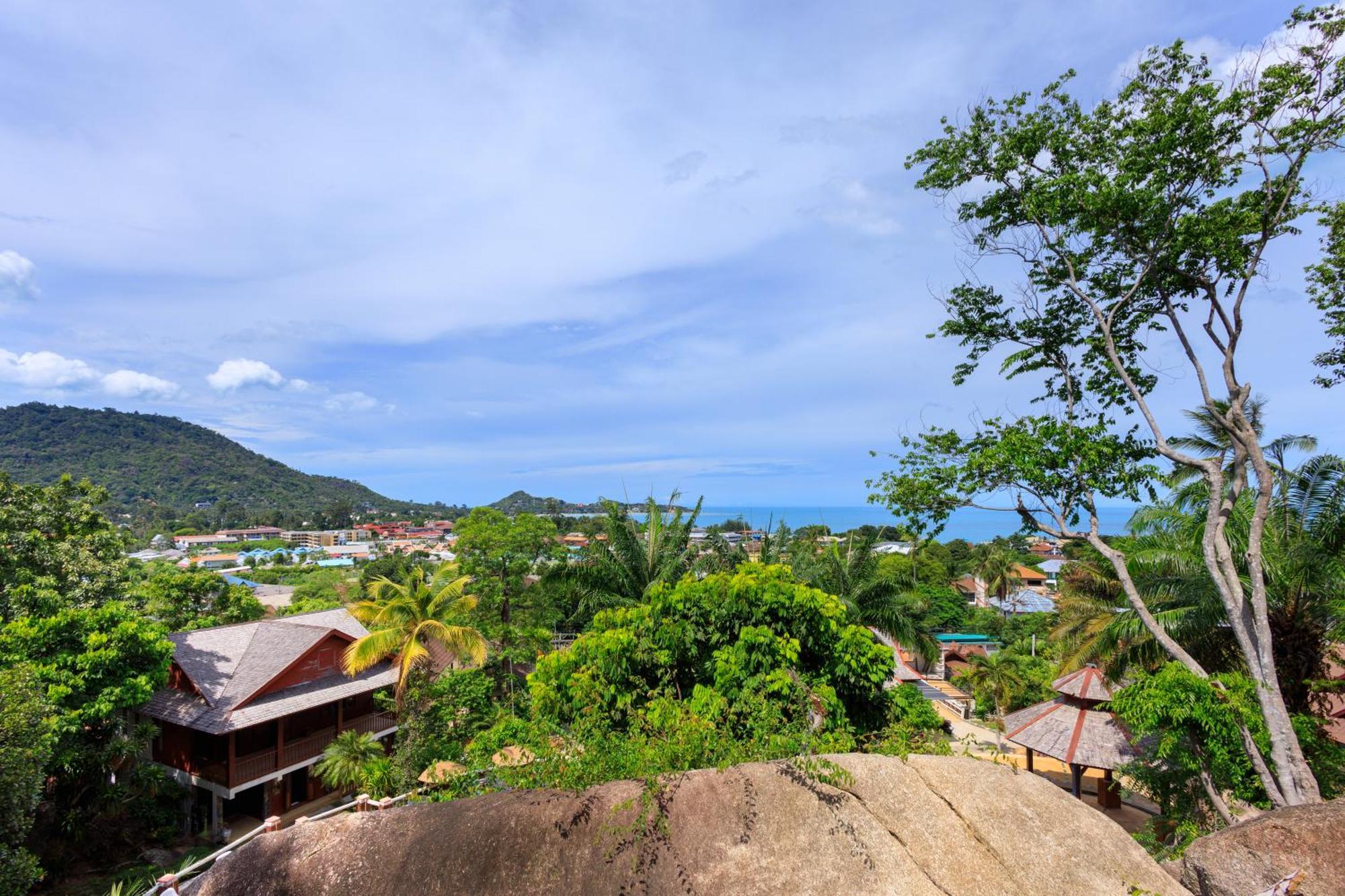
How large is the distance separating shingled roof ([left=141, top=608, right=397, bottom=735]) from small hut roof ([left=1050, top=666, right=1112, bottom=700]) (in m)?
18.6

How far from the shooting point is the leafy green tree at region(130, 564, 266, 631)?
2239 cm

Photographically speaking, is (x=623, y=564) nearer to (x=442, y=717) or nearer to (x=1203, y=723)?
(x=442, y=717)

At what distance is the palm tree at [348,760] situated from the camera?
48.0 feet

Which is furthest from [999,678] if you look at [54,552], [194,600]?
[194,600]

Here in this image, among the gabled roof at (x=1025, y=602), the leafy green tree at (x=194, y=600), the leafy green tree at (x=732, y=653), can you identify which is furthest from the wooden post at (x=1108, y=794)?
the gabled roof at (x=1025, y=602)

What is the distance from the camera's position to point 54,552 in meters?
14.2

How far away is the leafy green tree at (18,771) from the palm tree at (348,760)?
18.2 ft

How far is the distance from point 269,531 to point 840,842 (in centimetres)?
18691

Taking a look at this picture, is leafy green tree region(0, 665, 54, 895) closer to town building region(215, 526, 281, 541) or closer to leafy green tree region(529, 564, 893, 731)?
leafy green tree region(529, 564, 893, 731)

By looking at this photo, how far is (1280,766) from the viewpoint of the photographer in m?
7.49

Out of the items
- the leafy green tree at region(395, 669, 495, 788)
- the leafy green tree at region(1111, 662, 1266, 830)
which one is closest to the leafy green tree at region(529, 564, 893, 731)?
the leafy green tree at region(1111, 662, 1266, 830)

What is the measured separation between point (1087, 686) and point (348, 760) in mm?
17428

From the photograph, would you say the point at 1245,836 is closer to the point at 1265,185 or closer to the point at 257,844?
the point at 257,844

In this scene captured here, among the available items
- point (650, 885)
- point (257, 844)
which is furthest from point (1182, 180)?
point (257, 844)
